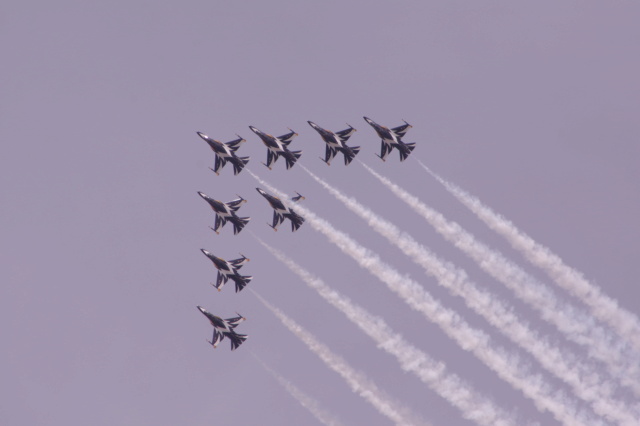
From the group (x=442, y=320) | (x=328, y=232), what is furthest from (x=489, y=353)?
(x=328, y=232)

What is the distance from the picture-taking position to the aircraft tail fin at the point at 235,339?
429 ft

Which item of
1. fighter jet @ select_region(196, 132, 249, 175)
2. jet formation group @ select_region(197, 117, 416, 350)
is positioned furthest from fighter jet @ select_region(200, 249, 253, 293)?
fighter jet @ select_region(196, 132, 249, 175)

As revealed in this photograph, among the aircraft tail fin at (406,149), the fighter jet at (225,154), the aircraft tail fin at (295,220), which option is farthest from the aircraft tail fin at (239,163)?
the aircraft tail fin at (406,149)

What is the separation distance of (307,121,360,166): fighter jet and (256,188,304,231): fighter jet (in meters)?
7.98

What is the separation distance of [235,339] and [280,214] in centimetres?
1714

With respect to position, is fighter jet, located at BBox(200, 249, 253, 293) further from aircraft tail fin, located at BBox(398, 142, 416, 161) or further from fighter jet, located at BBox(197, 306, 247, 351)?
aircraft tail fin, located at BBox(398, 142, 416, 161)

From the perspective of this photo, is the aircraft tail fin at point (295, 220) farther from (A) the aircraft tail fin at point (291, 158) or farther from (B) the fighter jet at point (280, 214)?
(A) the aircraft tail fin at point (291, 158)

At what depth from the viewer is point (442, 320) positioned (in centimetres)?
11781

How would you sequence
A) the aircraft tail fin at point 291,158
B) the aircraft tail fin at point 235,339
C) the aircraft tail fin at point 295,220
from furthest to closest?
1. the aircraft tail fin at point 235,339
2. the aircraft tail fin at point 291,158
3. the aircraft tail fin at point 295,220

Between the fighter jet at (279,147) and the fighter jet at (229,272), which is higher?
the fighter jet at (279,147)

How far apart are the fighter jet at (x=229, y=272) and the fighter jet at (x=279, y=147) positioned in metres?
13.2

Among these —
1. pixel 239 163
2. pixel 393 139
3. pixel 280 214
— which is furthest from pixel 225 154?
pixel 393 139

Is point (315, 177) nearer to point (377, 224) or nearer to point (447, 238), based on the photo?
point (377, 224)

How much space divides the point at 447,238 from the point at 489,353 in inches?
592
